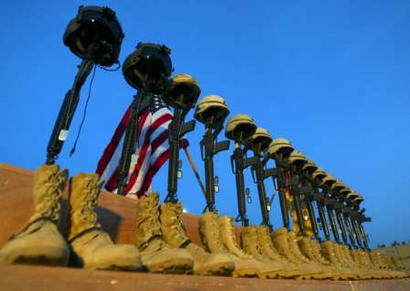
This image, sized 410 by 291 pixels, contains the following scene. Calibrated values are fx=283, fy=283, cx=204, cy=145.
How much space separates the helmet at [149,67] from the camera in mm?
4059

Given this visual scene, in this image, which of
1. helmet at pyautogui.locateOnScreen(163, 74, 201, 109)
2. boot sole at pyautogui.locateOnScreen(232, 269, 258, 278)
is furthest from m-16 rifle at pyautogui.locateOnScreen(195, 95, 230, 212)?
boot sole at pyautogui.locateOnScreen(232, 269, 258, 278)

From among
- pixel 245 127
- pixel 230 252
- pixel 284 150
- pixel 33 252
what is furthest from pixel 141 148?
pixel 33 252

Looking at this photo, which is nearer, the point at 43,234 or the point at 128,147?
the point at 43,234

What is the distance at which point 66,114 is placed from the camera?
2783 millimetres

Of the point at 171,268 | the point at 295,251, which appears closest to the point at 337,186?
the point at 295,251

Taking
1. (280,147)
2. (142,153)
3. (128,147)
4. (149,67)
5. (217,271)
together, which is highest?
(280,147)

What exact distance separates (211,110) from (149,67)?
5.81 feet

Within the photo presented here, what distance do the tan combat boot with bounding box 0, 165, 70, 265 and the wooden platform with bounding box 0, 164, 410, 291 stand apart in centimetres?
15

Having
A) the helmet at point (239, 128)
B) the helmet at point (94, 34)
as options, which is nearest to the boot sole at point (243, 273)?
the helmet at point (94, 34)

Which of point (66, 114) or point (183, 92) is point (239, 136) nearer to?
point (183, 92)

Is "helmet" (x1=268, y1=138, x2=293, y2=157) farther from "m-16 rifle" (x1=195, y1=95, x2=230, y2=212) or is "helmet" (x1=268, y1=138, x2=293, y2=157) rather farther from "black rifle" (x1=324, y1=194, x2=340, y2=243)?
"black rifle" (x1=324, y1=194, x2=340, y2=243)

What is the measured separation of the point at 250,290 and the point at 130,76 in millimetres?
3479

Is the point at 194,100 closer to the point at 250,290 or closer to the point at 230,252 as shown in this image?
the point at 230,252

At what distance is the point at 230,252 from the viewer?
3.30m
